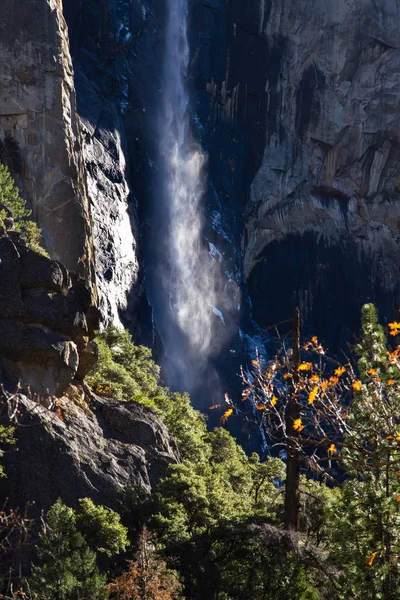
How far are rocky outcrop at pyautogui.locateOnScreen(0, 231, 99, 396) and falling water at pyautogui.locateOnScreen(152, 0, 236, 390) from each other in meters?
37.0

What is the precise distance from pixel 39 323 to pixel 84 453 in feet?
12.7

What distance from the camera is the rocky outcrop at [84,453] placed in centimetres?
1702

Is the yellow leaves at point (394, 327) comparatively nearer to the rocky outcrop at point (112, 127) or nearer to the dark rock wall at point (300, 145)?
the rocky outcrop at point (112, 127)

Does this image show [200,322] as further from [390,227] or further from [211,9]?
[211,9]

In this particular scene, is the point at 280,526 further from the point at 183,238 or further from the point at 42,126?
the point at 183,238

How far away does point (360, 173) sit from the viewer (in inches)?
2771

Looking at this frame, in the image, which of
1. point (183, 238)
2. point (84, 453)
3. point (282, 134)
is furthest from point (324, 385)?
point (282, 134)

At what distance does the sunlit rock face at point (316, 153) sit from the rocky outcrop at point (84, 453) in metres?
46.7

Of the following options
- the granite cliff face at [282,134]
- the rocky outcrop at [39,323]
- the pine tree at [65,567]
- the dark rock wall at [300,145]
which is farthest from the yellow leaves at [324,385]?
the dark rock wall at [300,145]

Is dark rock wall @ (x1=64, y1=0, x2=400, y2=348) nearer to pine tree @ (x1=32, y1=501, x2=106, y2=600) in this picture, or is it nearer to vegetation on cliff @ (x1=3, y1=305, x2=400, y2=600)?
vegetation on cliff @ (x1=3, y1=305, x2=400, y2=600)

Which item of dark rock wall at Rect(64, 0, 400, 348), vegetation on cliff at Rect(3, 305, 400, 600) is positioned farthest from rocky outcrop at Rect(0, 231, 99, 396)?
dark rock wall at Rect(64, 0, 400, 348)

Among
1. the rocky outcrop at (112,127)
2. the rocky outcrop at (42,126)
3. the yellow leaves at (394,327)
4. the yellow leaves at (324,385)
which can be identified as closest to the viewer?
the yellow leaves at (394,327)

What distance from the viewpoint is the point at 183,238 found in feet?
200

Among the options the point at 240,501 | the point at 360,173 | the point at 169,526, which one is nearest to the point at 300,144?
the point at 360,173
